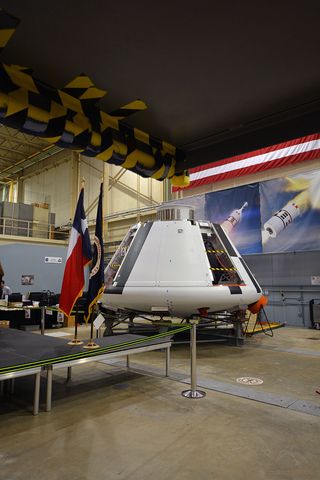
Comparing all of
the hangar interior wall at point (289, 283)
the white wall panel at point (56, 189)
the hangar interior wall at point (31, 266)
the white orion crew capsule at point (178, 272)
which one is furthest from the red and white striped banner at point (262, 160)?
the white wall panel at point (56, 189)

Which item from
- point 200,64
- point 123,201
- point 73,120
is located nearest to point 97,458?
point 73,120

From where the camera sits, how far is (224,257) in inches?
268

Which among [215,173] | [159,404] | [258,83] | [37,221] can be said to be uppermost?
[215,173]

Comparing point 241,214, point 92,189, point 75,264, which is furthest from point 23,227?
point 75,264

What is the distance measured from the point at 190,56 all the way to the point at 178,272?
4.30m

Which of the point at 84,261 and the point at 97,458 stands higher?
the point at 84,261

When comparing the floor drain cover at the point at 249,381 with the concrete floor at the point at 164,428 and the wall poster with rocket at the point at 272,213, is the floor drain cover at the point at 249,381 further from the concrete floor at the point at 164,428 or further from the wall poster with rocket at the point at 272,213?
the wall poster with rocket at the point at 272,213

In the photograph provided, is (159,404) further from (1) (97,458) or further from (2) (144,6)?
(2) (144,6)

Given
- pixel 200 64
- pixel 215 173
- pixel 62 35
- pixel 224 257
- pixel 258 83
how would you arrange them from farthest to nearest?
pixel 215 173 → pixel 224 257 → pixel 258 83 → pixel 200 64 → pixel 62 35

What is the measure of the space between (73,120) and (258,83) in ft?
3.95

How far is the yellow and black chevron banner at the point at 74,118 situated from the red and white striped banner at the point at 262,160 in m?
7.45

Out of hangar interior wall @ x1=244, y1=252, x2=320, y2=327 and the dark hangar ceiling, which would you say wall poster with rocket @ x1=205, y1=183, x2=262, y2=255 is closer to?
hangar interior wall @ x1=244, y1=252, x2=320, y2=327

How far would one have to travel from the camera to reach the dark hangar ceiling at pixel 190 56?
1.67 m

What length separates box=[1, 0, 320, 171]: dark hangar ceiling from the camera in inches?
65.9
